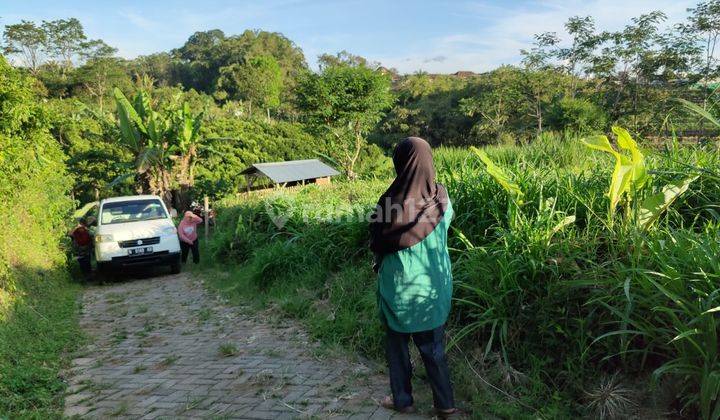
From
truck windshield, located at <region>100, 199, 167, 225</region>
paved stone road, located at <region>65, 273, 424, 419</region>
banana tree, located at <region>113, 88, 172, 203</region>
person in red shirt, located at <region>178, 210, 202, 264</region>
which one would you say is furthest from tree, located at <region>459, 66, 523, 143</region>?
paved stone road, located at <region>65, 273, 424, 419</region>

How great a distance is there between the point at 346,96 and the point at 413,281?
20.2m

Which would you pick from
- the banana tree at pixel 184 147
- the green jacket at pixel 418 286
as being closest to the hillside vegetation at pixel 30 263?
the green jacket at pixel 418 286

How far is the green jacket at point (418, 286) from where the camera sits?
3.10 metres

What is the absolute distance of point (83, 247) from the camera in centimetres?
977

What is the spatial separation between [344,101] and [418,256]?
20.2 metres

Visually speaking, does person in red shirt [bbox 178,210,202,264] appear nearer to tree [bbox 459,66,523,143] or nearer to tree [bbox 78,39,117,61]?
tree [bbox 459,66,523,143]

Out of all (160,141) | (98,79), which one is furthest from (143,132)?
(98,79)

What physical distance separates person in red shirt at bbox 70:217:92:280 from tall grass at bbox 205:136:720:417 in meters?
6.09

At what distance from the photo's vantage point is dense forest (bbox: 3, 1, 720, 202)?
16.7 metres

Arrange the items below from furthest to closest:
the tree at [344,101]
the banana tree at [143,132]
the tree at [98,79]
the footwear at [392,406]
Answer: the tree at [98,79] → the tree at [344,101] → the banana tree at [143,132] → the footwear at [392,406]

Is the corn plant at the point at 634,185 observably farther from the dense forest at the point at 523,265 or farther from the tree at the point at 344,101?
the tree at the point at 344,101

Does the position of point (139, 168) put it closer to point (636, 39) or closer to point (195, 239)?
point (195, 239)

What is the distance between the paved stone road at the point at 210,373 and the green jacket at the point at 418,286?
27.0 inches

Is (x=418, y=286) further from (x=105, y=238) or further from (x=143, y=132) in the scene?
(x=143, y=132)
